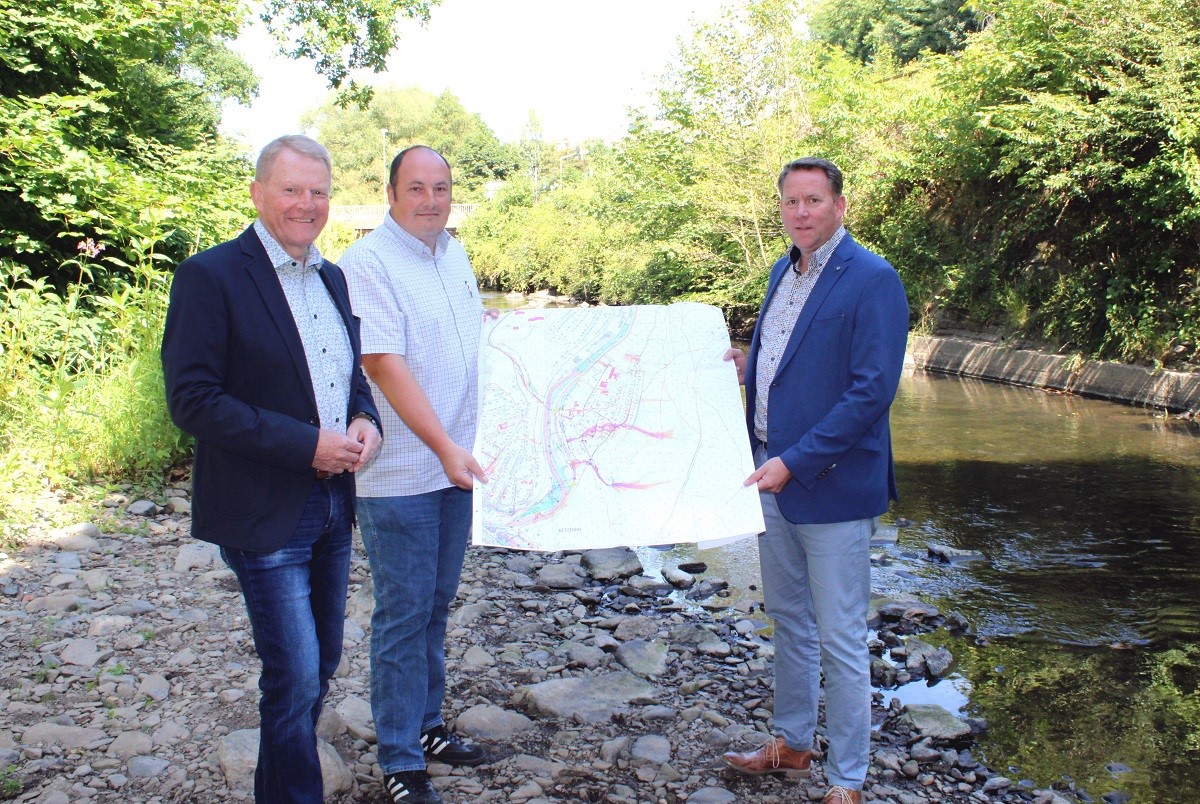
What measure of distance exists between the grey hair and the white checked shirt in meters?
0.37

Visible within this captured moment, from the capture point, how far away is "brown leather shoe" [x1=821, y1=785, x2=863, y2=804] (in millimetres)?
3041

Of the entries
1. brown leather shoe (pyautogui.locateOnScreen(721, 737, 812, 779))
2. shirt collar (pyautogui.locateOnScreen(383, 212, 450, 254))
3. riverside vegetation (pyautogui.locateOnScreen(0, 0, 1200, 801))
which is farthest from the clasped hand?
riverside vegetation (pyautogui.locateOnScreen(0, 0, 1200, 801))

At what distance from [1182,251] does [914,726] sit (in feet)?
40.2

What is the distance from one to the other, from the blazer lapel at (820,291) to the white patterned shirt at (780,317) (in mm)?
29

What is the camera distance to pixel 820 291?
119 inches

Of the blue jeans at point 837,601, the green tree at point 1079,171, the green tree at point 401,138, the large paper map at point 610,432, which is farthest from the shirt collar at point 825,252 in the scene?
the green tree at point 401,138

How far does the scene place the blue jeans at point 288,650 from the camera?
98.3 inches

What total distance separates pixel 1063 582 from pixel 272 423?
19.0 ft

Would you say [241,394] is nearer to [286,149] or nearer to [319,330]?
[319,330]

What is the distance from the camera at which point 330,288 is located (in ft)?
9.19

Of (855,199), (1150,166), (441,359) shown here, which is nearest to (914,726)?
(441,359)

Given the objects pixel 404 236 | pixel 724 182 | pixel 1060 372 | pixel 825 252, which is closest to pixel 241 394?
pixel 404 236

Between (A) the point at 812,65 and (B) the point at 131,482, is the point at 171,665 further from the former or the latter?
(A) the point at 812,65

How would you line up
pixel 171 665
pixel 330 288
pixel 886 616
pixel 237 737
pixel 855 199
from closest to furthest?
pixel 330 288, pixel 237 737, pixel 171 665, pixel 886 616, pixel 855 199
